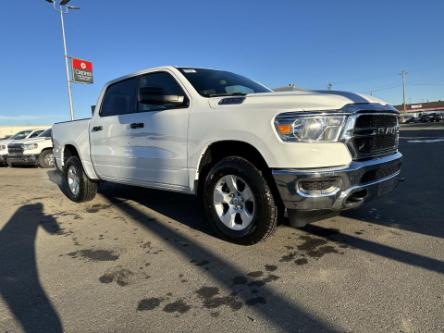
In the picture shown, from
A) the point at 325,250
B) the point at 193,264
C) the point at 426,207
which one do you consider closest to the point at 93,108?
the point at 193,264

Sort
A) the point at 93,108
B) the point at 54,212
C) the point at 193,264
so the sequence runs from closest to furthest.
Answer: the point at 193,264 < the point at 54,212 < the point at 93,108

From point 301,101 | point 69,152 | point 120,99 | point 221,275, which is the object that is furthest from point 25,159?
point 301,101

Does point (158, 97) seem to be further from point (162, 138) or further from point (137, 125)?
point (137, 125)

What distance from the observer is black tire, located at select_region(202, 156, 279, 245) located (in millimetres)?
3480

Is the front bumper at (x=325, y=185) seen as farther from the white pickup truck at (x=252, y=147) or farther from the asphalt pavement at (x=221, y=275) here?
the asphalt pavement at (x=221, y=275)

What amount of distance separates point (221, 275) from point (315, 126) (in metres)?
1.51

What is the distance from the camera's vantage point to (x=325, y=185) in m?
3.22

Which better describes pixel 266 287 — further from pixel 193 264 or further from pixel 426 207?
pixel 426 207

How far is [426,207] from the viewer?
16.1ft

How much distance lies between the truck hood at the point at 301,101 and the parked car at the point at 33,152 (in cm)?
1213

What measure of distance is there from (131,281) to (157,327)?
2.63 feet

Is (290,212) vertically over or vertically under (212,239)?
over

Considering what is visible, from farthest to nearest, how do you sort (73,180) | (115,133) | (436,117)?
(436,117) → (73,180) → (115,133)

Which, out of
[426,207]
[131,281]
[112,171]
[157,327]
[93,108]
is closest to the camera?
[157,327]
